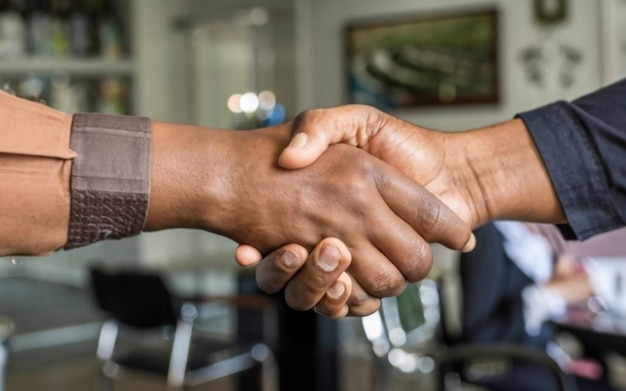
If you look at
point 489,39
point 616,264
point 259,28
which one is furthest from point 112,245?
point 616,264

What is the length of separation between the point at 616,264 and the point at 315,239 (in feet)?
5.36

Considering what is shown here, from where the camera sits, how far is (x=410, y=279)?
4.05 ft

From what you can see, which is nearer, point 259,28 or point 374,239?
point 374,239

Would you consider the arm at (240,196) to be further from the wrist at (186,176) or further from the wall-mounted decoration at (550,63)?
the wall-mounted decoration at (550,63)

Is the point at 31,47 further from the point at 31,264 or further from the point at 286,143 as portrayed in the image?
the point at 286,143

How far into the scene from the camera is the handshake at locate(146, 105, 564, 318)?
114 cm

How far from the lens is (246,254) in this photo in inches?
46.2

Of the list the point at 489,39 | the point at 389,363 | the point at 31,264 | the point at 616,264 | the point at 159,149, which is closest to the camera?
the point at 159,149

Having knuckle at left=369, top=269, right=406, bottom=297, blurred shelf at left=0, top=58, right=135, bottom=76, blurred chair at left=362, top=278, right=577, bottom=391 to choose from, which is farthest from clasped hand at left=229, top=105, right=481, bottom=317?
blurred shelf at left=0, top=58, right=135, bottom=76

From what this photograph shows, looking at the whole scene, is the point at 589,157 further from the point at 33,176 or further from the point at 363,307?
the point at 33,176

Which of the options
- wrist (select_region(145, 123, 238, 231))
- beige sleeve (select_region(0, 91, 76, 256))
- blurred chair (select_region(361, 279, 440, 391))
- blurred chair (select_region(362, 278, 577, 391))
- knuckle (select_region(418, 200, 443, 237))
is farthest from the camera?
blurred chair (select_region(361, 279, 440, 391))

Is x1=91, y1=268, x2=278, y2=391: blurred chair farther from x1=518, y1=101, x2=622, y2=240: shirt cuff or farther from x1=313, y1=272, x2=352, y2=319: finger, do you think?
x1=518, y1=101, x2=622, y2=240: shirt cuff

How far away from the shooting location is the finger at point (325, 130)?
1157mm

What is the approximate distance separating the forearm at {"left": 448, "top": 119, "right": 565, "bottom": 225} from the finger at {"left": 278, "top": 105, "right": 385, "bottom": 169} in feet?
0.51
